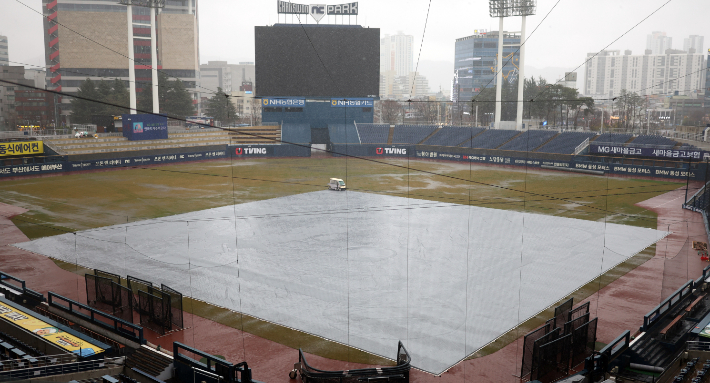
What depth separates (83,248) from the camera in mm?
26594

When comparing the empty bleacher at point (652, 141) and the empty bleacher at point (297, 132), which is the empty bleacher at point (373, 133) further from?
the empty bleacher at point (652, 141)

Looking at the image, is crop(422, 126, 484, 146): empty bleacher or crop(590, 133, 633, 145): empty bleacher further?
crop(422, 126, 484, 146): empty bleacher

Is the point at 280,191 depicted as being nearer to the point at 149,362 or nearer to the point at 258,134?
the point at 149,362

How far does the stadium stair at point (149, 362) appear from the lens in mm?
13070

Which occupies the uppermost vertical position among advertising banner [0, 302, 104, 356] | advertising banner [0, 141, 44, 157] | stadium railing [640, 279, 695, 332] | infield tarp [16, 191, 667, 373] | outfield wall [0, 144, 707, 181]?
advertising banner [0, 141, 44, 157]

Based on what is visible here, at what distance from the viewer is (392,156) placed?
73.5m

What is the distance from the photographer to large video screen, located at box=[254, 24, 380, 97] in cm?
6931

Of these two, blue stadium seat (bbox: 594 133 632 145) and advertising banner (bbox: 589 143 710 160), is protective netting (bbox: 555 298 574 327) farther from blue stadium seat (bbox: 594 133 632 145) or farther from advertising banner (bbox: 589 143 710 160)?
blue stadium seat (bbox: 594 133 632 145)

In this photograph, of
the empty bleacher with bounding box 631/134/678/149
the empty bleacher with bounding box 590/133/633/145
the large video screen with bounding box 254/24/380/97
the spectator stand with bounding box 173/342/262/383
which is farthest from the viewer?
the large video screen with bounding box 254/24/380/97

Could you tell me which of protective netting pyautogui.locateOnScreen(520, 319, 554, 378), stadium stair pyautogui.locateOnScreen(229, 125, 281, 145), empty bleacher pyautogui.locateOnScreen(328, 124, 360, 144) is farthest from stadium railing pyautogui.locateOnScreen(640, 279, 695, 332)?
stadium stair pyautogui.locateOnScreen(229, 125, 281, 145)

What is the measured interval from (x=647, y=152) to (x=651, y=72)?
13811cm

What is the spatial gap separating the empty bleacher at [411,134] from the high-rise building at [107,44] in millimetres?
56909

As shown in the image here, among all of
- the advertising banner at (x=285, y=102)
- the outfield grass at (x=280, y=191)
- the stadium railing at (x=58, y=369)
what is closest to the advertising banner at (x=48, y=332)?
the stadium railing at (x=58, y=369)

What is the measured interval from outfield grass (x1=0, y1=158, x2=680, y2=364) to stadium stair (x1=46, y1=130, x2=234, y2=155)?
17.6 feet
